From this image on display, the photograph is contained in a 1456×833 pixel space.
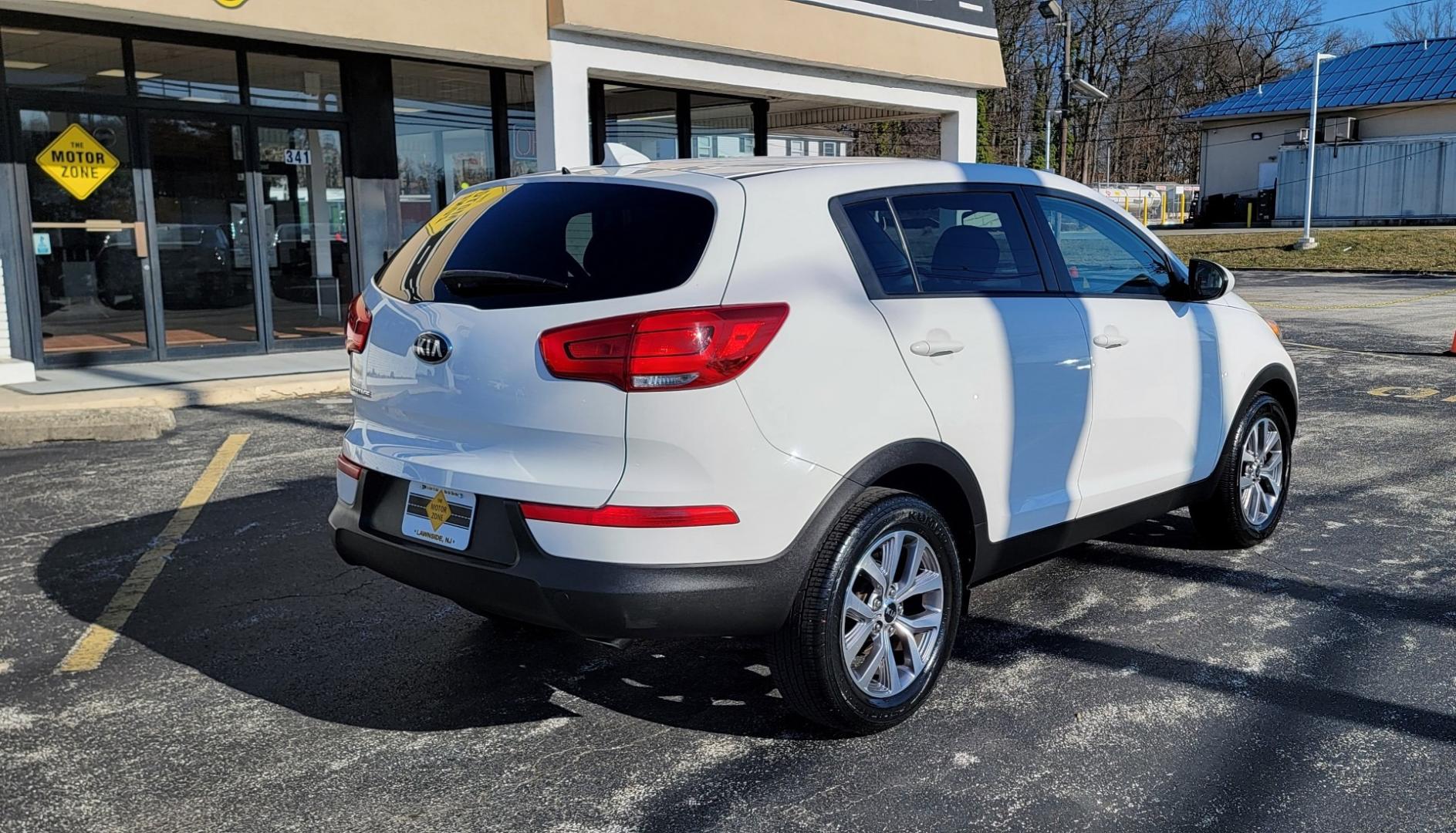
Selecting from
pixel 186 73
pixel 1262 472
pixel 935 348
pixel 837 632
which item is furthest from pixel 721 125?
pixel 837 632

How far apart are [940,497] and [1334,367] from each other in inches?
381

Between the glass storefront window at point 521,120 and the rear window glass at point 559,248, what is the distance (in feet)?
37.0

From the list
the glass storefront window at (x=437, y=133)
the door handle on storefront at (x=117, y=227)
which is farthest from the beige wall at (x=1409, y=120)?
the door handle on storefront at (x=117, y=227)

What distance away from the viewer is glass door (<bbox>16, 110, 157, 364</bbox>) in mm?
11609

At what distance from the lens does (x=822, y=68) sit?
16359 millimetres

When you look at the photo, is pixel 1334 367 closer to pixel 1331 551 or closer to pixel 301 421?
pixel 1331 551

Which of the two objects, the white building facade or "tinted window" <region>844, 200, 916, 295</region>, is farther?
the white building facade

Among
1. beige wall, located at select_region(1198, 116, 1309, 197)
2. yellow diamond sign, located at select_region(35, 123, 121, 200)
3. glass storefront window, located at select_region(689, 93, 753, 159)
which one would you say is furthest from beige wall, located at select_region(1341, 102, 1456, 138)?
yellow diamond sign, located at select_region(35, 123, 121, 200)

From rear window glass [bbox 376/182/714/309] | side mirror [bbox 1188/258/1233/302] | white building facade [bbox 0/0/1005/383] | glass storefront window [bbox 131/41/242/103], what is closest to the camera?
rear window glass [bbox 376/182/714/309]

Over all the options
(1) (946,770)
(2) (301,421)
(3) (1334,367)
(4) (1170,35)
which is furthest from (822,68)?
(4) (1170,35)

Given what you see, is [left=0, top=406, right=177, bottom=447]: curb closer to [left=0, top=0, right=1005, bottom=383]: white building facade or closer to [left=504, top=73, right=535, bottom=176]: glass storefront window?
[left=0, top=0, right=1005, bottom=383]: white building facade

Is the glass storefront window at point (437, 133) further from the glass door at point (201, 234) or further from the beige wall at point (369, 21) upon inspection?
the glass door at point (201, 234)

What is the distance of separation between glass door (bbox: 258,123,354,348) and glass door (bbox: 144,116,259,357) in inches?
10.6

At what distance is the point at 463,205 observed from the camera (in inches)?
163
